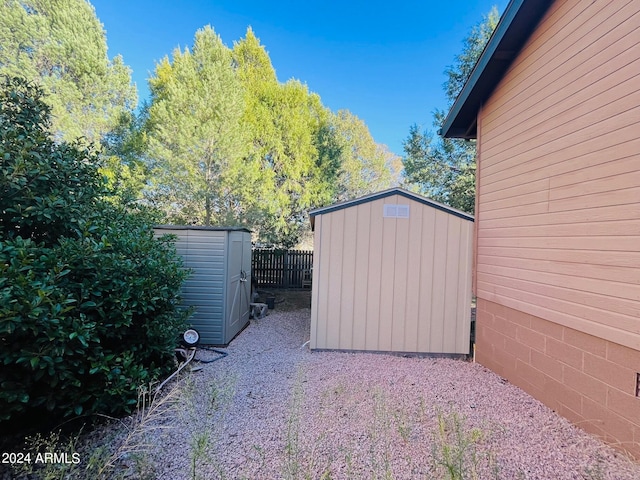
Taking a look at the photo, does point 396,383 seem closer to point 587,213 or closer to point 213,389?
point 213,389

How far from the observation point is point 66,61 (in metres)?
9.02

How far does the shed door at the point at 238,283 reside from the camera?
16.9 feet

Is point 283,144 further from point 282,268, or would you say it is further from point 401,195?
point 401,195

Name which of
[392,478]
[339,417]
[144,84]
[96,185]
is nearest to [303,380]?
[339,417]

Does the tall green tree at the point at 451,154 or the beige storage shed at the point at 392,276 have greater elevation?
the tall green tree at the point at 451,154

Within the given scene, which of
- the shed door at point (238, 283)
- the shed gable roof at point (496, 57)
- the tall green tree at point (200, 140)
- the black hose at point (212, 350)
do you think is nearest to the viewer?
the shed gable roof at point (496, 57)

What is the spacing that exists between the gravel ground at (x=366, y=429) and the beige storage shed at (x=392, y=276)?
0.67m

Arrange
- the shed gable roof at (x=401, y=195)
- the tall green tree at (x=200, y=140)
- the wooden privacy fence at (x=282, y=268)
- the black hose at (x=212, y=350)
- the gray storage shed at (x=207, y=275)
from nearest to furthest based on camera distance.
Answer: the black hose at (x=212, y=350) < the shed gable roof at (x=401, y=195) < the gray storage shed at (x=207, y=275) < the tall green tree at (x=200, y=140) < the wooden privacy fence at (x=282, y=268)

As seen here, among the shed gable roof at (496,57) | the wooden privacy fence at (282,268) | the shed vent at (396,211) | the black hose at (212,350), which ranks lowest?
the black hose at (212,350)

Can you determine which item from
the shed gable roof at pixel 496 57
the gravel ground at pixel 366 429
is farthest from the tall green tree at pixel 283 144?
the gravel ground at pixel 366 429

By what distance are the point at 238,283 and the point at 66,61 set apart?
9.54 meters

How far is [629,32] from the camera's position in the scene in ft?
7.75

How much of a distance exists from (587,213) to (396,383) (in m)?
2.66

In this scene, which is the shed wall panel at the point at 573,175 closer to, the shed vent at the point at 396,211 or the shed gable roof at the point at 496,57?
the shed gable roof at the point at 496,57
